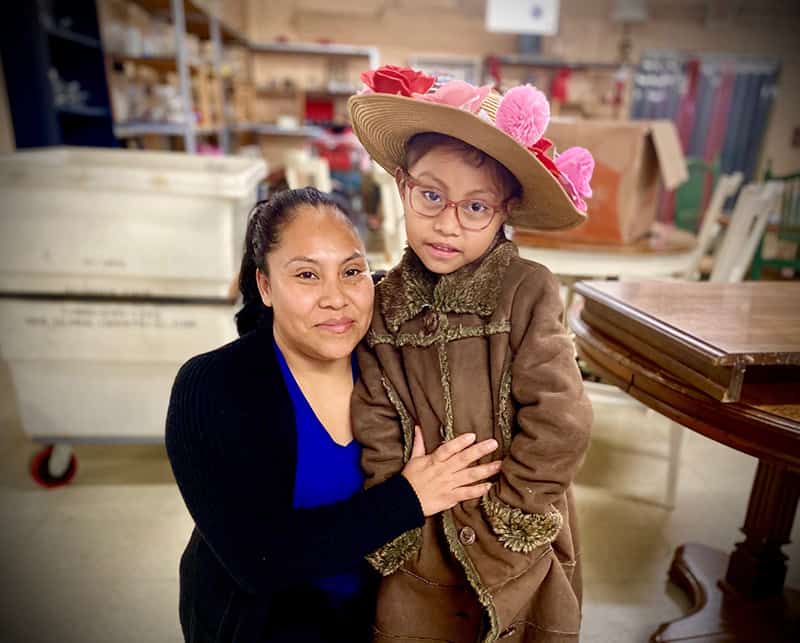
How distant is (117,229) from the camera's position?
1699 millimetres

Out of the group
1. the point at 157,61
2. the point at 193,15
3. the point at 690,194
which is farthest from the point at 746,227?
the point at 193,15

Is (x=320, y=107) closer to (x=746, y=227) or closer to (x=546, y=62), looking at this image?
(x=546, y=62)

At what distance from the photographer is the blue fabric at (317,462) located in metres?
0.92

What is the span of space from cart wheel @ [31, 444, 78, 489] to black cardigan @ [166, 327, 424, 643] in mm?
1556

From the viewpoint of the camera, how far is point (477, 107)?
0.81m

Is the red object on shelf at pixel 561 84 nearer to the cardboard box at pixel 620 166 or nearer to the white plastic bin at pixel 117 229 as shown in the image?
the cardboard box at pixel 620 166

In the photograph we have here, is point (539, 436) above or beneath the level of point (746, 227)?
beneath

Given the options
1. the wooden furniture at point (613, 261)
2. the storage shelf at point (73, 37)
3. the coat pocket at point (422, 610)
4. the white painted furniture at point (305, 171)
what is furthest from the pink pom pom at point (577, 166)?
the storage shelf at point (73, 37)

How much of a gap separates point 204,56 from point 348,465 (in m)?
4.90

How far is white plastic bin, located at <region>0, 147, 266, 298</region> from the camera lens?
1.65 metres

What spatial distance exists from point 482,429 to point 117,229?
1.38 m

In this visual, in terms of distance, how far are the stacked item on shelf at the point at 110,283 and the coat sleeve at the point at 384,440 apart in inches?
40.9

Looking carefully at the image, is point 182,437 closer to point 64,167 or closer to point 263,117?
point 64,167

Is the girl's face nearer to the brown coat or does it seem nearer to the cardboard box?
the brown coat
